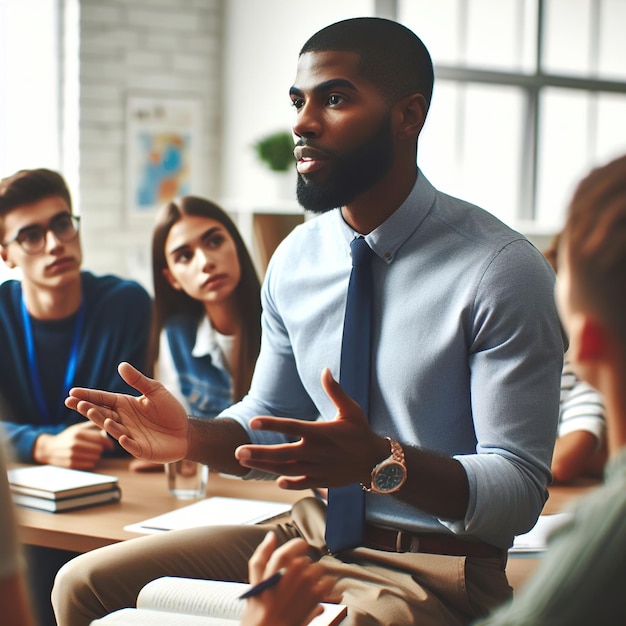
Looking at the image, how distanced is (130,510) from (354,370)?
660mm

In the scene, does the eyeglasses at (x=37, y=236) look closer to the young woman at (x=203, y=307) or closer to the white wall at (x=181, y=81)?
the young woman at (x=203, y=307)

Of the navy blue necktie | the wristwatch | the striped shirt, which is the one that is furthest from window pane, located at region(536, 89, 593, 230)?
the wristwatch

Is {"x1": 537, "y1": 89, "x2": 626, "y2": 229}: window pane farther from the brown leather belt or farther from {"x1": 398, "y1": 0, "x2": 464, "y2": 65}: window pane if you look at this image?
the brown leather belt

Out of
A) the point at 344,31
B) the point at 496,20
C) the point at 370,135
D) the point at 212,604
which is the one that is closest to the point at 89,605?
the point at 212,604

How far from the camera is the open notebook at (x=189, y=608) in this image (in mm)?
1368

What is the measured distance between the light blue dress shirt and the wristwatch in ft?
0.49

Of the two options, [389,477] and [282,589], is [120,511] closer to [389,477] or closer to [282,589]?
[389,477]

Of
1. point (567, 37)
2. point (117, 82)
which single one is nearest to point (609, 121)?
point (567, 37)

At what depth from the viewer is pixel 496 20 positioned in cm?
623

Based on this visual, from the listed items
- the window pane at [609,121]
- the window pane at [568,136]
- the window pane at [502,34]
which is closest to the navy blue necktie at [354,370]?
the window pane at [502,34]

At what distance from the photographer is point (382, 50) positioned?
1.82 metres

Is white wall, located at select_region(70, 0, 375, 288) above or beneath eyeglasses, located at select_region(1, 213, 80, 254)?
above

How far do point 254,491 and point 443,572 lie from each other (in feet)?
2.43

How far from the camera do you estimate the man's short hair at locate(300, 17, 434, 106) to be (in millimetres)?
1812
